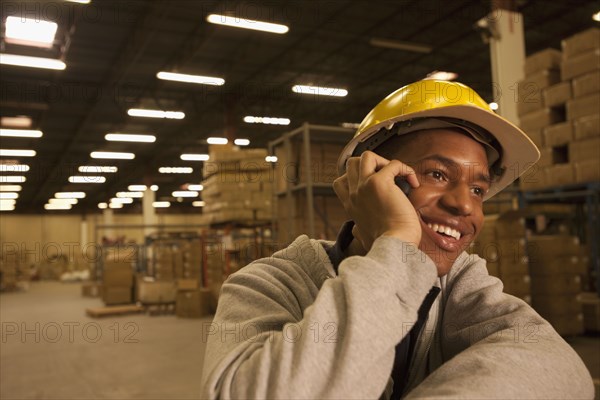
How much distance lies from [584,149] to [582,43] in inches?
50.9

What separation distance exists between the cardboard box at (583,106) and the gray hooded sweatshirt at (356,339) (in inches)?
218

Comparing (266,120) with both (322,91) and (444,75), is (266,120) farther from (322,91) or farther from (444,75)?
(444,75)

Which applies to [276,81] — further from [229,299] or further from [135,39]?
[229,299]

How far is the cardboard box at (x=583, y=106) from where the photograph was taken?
5.73m

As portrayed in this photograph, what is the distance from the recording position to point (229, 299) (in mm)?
1140

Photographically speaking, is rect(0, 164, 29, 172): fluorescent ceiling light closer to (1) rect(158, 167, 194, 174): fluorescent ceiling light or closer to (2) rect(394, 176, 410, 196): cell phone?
(1) rect(158, 167, 194, 174): fluorescent ceiling light

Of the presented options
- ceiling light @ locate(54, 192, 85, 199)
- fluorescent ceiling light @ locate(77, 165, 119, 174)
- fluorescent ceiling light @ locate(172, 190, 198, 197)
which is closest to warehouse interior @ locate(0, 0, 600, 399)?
fluorescent ceiling light @ locate(77, 165, 119, 174)

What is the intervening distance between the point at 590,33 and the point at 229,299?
20.7 feet

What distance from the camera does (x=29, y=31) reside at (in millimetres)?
8555

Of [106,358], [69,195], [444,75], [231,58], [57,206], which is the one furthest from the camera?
[57,206]

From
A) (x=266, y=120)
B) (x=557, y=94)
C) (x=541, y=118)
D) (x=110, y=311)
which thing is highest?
(x=266, y=120)

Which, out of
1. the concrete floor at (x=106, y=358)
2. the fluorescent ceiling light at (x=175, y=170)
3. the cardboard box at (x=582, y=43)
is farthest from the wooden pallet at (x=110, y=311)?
the fluorescent ceiling light at (x=175, y=170)

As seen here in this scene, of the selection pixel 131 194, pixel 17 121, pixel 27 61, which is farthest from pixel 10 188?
pixel 27 61

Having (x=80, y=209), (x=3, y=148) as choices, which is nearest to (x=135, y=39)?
(x=3, y=148)
